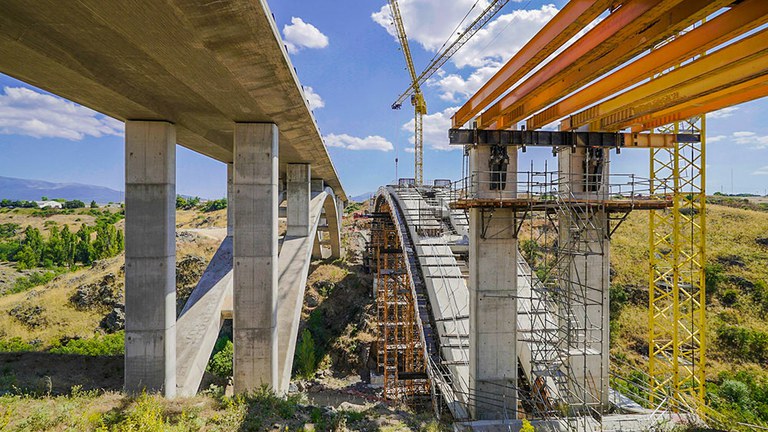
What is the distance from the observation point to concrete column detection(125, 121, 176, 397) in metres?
9.48

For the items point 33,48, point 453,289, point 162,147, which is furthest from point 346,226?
point 33,48

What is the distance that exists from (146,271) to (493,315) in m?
9.53

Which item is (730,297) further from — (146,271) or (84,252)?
(84,252)

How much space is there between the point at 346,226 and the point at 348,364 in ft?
93.5

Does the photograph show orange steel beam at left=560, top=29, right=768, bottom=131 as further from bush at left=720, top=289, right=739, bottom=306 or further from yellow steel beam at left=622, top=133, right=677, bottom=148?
bush at left=720, top=289, right=739, bottom=306

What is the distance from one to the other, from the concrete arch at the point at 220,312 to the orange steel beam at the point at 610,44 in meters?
Result: 10.7

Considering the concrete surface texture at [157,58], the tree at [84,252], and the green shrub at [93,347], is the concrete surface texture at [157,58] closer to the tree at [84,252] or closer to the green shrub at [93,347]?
the green shrub at [93,347]

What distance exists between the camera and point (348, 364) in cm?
2536

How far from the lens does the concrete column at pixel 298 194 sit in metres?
18.5

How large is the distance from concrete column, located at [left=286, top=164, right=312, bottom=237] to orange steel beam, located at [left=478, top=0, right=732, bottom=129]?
11953mm

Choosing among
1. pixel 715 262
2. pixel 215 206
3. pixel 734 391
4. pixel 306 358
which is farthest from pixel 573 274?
pixel 215 206

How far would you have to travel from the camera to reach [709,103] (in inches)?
355

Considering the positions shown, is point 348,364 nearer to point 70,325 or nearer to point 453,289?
point 453,289

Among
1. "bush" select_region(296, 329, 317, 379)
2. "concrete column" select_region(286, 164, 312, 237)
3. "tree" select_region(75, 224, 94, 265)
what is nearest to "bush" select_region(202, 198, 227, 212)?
"tree" select_region(75, 224, 94, 265)
